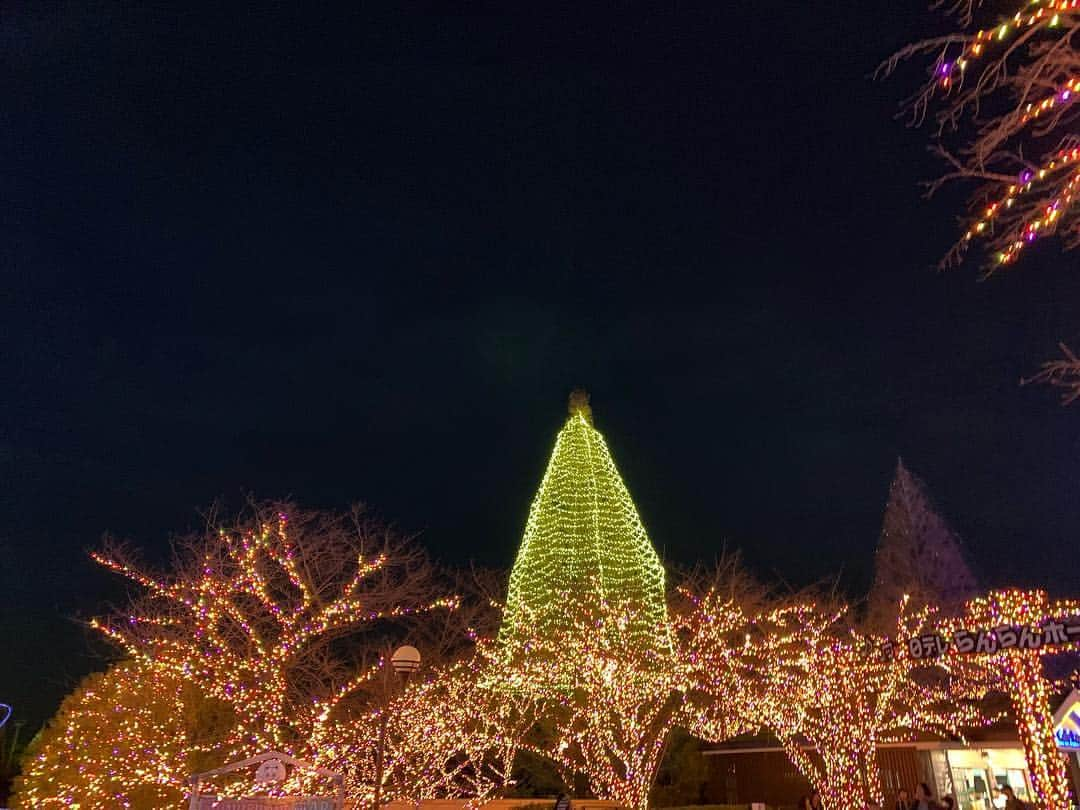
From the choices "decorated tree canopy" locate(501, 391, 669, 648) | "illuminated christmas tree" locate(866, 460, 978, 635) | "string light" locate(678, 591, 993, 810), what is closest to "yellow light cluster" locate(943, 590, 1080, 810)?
"string light" locate(678, 591, 993, 810)

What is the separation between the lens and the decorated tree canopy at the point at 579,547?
22.7m

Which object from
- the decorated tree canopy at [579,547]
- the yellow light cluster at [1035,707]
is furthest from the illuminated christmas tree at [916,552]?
the yellow light cluster at [1035,707]

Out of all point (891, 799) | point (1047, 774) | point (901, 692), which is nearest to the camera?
point (1047, 774)

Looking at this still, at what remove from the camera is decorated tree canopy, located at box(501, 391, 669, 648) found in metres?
22.7

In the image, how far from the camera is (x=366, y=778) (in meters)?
19.3

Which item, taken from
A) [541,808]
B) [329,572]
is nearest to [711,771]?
[541,808]

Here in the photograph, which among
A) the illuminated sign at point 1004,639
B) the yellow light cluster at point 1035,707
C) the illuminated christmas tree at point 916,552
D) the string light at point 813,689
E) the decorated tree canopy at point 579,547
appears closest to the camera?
the illuminated sign at point 1004,639

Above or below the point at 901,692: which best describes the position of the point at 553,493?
above

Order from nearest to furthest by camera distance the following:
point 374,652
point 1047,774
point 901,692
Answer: point 1047,774 → point 901,692 → point 374,652

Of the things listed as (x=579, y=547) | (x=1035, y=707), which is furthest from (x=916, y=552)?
(x=1035, y=707)

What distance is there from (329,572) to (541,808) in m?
8.65

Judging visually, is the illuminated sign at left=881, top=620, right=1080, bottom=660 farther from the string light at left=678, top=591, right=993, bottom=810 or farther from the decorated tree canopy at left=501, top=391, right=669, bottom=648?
the decorated tree canopy at left=501, top=391, right=669, bottom=648

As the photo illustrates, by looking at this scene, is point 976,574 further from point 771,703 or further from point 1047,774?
point 1047,774

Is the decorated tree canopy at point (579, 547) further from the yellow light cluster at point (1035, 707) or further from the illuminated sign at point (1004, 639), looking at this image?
the yellow light cluster at point (1035, 707)
